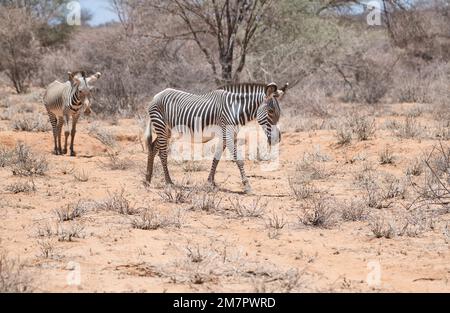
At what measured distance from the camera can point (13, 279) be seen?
449 centimetres

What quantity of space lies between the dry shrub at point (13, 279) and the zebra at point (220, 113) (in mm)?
4460

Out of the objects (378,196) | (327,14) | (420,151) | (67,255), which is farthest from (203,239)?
(327,14)

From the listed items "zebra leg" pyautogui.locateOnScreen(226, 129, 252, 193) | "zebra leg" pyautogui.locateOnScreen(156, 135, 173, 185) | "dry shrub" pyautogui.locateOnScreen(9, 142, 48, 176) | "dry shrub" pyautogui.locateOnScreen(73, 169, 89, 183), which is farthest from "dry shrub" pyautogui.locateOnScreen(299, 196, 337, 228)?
"dry shrub" pyautogui.locateOnScreen(9, 142, 48, 176)

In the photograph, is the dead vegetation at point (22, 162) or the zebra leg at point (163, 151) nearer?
the zebra leg at point (163, 151)

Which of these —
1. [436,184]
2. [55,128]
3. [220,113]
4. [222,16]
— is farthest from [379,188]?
[222,16]

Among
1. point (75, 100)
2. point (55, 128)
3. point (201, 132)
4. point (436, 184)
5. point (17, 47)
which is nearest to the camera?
point (436, 184)

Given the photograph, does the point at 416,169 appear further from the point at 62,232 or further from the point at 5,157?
the point at 5,157

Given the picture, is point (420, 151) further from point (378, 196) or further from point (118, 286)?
point (118, 286)

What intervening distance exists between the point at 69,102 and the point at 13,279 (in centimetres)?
789

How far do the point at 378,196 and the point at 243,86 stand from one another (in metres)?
2.54

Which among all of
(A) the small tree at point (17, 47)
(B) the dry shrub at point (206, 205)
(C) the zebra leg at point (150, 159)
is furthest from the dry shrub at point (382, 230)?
(A) the small tree at point (17, 47)

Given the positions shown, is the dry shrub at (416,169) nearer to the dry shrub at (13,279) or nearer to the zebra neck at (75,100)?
the zebra neck at (75,100)

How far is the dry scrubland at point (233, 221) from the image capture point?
5.08m

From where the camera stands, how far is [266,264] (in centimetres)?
545
